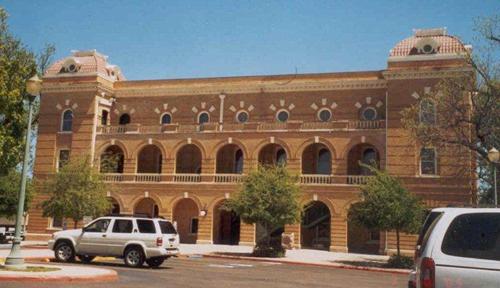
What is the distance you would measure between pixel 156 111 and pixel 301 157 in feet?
42.0

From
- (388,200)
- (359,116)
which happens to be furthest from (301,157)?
(388,200)

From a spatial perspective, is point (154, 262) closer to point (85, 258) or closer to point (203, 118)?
point (85, 258)

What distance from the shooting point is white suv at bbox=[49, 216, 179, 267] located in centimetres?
2002

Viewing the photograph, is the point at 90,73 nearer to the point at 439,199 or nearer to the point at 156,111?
the point at 156,111

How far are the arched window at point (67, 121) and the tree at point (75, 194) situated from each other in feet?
30.9

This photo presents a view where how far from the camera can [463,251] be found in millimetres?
6031

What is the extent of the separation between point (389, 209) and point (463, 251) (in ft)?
70.9

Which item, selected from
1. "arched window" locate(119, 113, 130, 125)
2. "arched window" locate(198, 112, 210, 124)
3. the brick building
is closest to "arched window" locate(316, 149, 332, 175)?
the brick building

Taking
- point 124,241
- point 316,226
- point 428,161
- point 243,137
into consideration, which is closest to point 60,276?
point 124,241

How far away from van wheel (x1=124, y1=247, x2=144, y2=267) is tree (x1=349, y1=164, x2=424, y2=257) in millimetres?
12101

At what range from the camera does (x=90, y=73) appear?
142 feet

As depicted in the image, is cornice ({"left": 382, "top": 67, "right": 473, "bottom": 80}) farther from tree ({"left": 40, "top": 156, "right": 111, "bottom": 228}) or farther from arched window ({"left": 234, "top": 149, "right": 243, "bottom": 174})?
tree ({"left": 40, "top": 156, "right": 111, "bottom": 228})

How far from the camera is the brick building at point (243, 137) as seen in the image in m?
35.7

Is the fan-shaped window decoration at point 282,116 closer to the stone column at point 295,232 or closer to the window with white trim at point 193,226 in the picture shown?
the stone column at point 295,232
